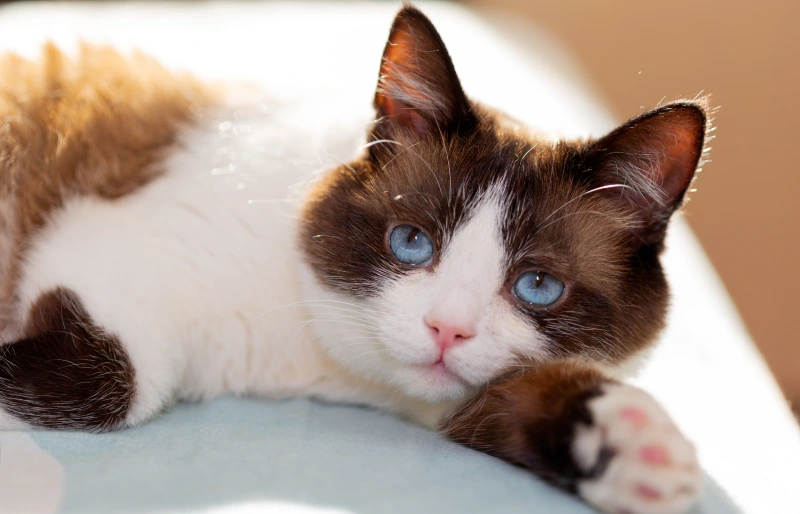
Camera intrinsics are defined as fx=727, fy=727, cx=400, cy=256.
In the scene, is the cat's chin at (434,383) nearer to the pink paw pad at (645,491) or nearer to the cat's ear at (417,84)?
the pink paw pad at (645,491)

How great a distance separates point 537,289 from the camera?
1328 mm

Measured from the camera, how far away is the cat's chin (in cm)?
132

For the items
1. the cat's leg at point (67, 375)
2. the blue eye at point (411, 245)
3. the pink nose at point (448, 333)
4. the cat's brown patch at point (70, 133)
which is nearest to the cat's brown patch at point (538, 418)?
the pink nose at point (448, 333)

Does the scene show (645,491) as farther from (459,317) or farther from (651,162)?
(651,162)

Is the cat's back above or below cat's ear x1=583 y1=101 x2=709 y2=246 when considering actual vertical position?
below

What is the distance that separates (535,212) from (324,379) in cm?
61

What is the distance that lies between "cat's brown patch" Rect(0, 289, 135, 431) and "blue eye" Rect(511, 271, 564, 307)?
2.55 ft

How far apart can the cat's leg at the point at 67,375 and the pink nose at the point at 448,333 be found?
2.00 ft

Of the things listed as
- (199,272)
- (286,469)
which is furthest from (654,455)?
(199,272)

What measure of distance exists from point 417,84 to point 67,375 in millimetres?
894

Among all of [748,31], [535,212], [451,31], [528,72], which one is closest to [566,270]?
[535,212]

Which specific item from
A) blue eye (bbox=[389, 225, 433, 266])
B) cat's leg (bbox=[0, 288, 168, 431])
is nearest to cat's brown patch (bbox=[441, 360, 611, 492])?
blue eye (bbox=[389, 225, 433, 266])

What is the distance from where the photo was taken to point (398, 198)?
1429 mm

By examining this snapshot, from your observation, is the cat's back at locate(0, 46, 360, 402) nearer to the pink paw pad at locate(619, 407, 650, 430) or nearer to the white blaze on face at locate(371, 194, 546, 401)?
the white blaze on face at locate(371, 194, 546, 401)
